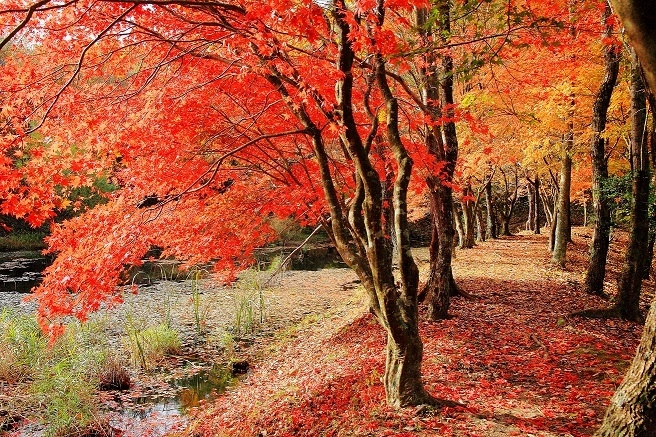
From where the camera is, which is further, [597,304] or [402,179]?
[597,304]

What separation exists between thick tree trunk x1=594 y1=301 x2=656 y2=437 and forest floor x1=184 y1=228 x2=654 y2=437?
1.61 meters

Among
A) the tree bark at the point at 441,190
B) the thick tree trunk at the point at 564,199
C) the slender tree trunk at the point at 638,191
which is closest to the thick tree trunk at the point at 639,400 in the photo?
the tree bark at the point at 441,190

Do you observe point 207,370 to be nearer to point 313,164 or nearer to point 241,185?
point 241,185

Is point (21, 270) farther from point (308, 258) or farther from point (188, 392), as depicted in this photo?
point (188, 392)

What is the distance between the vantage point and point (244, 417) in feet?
26.3

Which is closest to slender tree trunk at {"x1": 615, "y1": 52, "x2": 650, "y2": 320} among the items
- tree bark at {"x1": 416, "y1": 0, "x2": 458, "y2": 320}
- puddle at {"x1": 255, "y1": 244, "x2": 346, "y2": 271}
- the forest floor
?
the forest floor

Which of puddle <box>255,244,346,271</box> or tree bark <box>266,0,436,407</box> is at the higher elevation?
tree bark <box>266,0,436,407</box>

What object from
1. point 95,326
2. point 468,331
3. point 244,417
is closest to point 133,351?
point 95,326

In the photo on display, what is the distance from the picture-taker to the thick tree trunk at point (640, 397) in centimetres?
340

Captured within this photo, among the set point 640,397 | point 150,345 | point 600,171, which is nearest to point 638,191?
point 600,171

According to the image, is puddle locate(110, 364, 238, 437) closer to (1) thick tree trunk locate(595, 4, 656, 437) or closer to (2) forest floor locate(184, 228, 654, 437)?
(2) forest floor locate(184, 228, 654, 437)

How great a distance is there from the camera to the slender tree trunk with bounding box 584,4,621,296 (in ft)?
33.5

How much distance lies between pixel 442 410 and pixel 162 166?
674 centimetres

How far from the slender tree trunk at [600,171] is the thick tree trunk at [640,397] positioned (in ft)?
27.9
